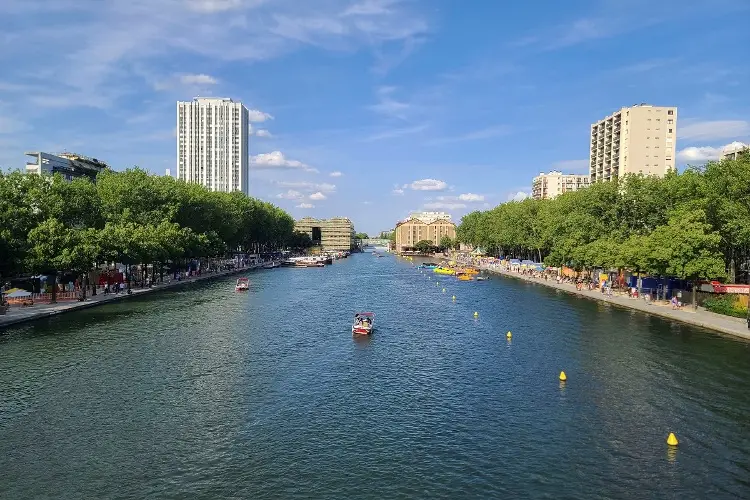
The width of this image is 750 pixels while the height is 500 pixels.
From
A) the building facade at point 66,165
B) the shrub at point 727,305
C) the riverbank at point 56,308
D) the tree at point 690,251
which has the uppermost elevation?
the building facade at point 66,165

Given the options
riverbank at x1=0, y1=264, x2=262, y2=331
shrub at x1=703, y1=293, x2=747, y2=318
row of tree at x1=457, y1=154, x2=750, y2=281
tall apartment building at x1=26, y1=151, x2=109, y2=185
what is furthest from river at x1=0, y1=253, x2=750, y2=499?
tall apartment building at x1=26, y1=151, x2=109, y2=185

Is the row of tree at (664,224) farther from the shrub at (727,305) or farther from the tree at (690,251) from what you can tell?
the shrub at (727,305)

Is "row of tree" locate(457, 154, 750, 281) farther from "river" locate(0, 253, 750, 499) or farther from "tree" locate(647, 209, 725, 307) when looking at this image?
"river" locate(0, 253, 750, 499)

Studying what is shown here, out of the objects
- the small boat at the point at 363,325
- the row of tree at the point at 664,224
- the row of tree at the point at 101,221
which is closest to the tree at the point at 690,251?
the row of tree at the point at 664,224

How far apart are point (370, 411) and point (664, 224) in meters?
73.2

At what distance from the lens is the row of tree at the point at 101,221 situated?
63188 millimetres

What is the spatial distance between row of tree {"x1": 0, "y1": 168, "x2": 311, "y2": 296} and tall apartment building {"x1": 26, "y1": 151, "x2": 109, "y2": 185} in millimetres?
25708

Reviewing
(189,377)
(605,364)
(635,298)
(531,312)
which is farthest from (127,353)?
(635,298)

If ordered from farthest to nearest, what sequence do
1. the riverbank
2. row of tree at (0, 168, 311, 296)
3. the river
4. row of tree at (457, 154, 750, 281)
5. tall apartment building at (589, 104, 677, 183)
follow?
tall apartment building at (589, 104, 677, 183) < row of tree at (0, 168, 311, 296) < row of tree at (457, 154, 750, 281) < the riverbank < the river

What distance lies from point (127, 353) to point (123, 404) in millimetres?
13090

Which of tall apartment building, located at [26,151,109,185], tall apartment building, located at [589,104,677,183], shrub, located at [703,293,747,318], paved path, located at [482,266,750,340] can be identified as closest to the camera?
paved path, located at [482,266,750,340]

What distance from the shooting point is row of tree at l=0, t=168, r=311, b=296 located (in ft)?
207

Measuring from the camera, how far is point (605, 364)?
41.3 meters

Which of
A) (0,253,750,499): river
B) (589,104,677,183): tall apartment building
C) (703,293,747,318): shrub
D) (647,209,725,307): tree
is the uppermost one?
(589,104,677,183): tall apartment building
